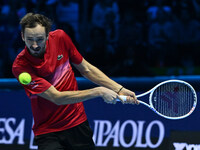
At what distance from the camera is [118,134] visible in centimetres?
580

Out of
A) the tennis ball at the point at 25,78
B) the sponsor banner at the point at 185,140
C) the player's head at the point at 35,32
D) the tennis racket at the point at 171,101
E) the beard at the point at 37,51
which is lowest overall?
the sponsor banner at the point at 185,140

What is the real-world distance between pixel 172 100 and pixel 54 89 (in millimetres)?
1452

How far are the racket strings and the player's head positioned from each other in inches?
56.9

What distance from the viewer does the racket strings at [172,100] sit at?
14.8 ft

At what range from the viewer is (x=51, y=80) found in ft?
13.2

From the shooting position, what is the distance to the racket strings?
4516mm

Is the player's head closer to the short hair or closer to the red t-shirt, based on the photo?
the short hair

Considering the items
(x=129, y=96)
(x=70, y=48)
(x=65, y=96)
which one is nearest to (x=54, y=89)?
(x=65, y=96)

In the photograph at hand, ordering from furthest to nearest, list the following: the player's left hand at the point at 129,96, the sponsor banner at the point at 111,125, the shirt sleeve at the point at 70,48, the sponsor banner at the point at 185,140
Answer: the sponsor banner at the point at 111,125, the sponsor banner at the point at 185,140, the shirt sleeve at the point at 70,48, the player's left hand at the point at 129,96

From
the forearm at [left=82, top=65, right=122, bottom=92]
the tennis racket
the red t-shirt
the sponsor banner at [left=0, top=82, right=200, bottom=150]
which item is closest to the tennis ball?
the red t-shirt

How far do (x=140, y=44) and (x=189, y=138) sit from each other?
2852 mm

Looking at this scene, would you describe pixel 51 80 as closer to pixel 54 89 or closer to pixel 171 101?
pixel 54 89

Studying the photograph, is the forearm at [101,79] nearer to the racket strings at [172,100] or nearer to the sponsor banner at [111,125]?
the racket strings at [172,100]

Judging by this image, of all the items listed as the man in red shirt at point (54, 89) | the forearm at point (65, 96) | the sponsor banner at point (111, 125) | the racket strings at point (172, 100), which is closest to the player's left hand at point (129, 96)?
the man in red shirt at point (54, 89)
